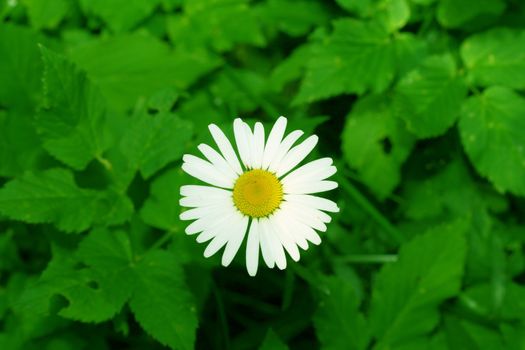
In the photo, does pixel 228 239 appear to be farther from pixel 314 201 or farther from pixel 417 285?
pixel 417 285

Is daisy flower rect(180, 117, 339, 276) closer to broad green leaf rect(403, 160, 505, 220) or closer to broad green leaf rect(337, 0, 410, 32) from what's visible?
broad green leaf rect(337, 0, 410, 32)

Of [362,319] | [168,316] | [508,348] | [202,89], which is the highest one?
[202,89]

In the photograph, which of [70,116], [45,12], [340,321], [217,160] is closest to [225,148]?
[217,160]

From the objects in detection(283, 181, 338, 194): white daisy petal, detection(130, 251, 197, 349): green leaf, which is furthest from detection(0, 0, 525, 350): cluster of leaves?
detection(283, 181, 338, 194): white daisy petal

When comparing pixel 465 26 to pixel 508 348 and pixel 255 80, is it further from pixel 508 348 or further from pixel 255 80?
pixel 508 348

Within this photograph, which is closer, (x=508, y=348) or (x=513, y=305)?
(x=508, y=348)

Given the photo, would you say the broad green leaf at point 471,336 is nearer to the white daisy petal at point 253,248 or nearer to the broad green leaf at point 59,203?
the white daisy petal at point 253,248

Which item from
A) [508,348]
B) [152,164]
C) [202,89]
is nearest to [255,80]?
[202,89]
